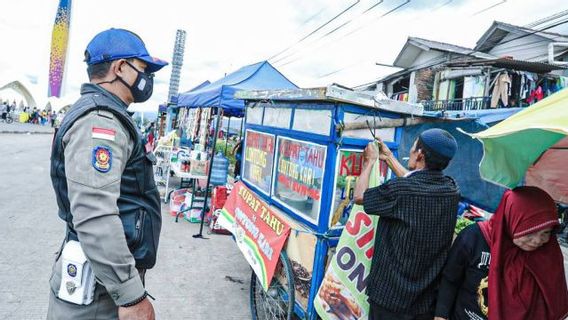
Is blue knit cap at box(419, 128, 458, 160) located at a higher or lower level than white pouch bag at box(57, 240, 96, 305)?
higher

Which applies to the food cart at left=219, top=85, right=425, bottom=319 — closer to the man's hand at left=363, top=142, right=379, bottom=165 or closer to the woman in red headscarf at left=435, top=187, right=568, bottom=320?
the man's hand at left=363, top=142, right=379, bottom=165

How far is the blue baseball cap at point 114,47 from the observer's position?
158 centimetres

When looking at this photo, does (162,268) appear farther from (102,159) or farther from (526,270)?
(526,270)

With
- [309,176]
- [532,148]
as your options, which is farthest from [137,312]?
[532,148]

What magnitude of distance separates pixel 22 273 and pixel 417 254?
14.0ft

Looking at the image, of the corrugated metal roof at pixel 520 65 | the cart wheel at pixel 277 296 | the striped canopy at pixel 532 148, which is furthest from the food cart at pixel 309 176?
the corrugated metal roof at pixel 520 65

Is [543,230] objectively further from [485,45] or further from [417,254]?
[485,45]

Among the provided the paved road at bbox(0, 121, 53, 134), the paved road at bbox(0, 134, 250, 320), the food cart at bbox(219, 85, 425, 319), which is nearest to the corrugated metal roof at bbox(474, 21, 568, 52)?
the food cart at bbox(219, 85, 425, 319)

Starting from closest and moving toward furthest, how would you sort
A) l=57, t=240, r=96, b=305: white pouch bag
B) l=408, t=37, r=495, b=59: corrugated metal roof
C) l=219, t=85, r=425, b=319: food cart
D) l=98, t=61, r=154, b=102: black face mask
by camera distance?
l=57, t=240, r=96, b=305: white pouch bag
l=98, t=61, r=154, b=102: black face mask
l=219, t=85, r=425, b=319: food cart
l=408, t=37, r=495, b=59: corrugated metal roof

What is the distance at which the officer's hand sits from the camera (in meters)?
1.39

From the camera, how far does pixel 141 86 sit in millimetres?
1725

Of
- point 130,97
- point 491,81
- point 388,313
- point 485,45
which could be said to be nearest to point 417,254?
point 388,313

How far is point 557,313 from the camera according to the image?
177 centimetres

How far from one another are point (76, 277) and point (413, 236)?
173 centimetres
